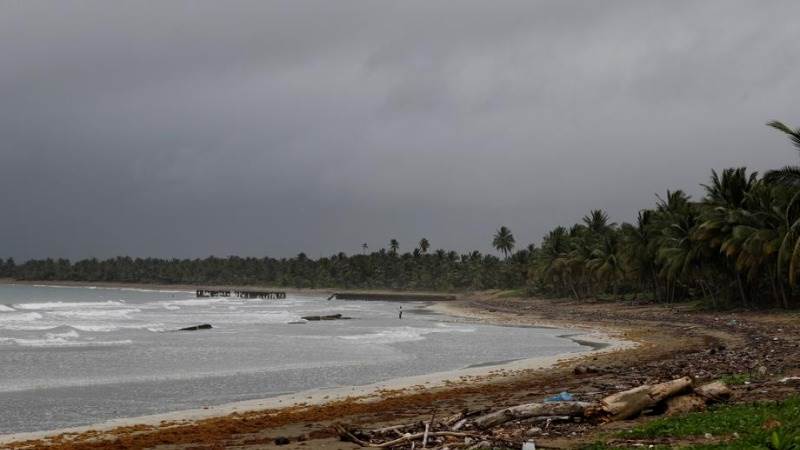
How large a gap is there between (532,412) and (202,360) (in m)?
24.5

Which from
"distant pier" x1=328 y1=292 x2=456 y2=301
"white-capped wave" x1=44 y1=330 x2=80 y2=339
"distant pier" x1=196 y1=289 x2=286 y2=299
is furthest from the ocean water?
"distant pier" x1=196 y1=289 x2=286 y2=299

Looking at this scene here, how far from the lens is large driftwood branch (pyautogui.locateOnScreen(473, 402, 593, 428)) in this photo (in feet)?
48.5

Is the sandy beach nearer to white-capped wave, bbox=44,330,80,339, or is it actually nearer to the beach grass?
the beach grass

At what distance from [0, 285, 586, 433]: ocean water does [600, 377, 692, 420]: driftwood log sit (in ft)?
44.3

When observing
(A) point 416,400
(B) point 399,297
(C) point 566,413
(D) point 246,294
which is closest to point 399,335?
(A) point 416,400

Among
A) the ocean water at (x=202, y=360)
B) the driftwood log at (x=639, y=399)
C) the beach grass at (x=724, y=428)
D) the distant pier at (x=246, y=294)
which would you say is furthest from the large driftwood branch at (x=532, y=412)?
the distant pier at (x=246, y=294)

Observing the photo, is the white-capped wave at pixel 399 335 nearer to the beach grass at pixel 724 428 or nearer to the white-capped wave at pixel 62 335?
the white-capped wave at pixel 62 335

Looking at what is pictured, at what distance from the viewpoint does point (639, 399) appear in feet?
48.6

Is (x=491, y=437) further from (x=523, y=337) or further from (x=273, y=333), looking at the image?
(x=273, y=333)

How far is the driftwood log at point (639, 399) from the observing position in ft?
48.0

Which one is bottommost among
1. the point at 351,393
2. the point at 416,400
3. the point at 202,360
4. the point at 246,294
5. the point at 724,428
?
the point at 246,294

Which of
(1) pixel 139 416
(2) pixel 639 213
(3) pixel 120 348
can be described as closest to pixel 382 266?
(2) pixel 639 213

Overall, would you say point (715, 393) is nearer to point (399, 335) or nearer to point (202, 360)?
point (202, 360)

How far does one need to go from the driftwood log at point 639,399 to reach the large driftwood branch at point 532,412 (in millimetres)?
478
